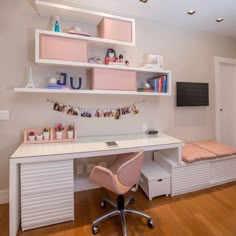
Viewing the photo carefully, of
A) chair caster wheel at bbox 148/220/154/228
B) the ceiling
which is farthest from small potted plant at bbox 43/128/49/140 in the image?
the ceiling

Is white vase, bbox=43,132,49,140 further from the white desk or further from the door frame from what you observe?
the door frame

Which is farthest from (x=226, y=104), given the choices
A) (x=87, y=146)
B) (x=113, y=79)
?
(x=87, y=146)

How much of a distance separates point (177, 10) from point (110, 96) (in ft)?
4.91

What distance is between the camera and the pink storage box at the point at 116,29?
7.02ft

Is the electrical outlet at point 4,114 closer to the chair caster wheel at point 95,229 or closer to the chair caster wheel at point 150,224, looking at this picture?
the chair caster wheel at point 95,229

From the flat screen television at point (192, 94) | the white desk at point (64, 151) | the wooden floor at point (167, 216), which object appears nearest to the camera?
the white desk at point (64, 151)

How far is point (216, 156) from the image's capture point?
92.2 inches

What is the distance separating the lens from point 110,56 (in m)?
2.34

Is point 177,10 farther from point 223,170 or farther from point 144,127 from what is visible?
point 223,170

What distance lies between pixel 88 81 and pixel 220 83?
259 cm

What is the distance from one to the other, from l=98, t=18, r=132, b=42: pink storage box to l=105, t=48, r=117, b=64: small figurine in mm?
228

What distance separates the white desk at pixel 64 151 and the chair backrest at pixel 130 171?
0.32 meters

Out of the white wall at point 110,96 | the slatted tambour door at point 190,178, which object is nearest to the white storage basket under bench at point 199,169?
the slatted tambour door at point 190,178

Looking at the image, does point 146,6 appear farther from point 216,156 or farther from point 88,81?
point 216,156
